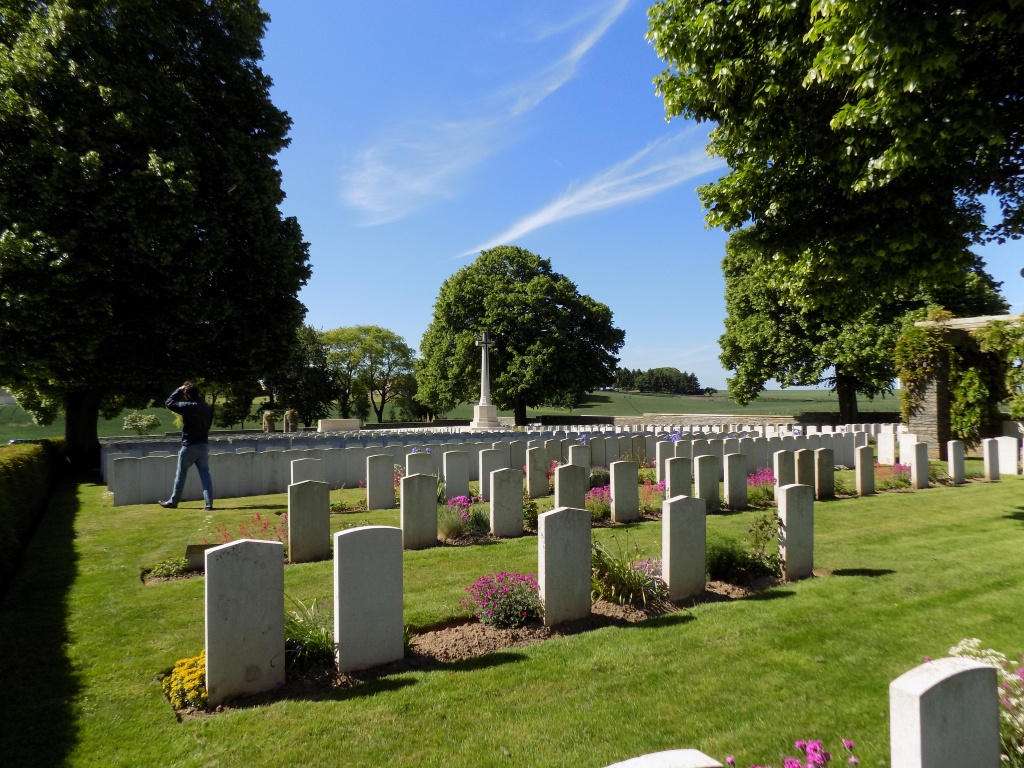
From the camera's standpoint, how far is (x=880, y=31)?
5.03 metres

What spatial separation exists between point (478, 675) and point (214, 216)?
15115 millimetres

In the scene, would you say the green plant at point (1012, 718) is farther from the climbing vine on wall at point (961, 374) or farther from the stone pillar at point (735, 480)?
the climbing vine on wall at point (961, 374)

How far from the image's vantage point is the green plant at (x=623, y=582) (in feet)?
17.9

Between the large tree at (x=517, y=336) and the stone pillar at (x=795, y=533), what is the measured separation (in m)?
27.2

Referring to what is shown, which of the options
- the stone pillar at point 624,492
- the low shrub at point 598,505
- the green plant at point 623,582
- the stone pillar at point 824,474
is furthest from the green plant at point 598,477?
the green plant at point 623,582

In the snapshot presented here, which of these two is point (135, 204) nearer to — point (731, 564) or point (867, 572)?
point (731, 564)

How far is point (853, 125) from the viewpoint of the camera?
617 cm

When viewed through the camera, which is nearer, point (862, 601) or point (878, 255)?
point (862, 601)

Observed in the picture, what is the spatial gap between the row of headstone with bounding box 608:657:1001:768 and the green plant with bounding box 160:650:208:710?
384 centimetres

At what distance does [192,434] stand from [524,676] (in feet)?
27.5

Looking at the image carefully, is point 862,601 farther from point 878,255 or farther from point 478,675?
point 878,255

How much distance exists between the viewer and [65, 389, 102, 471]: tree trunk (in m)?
17.4

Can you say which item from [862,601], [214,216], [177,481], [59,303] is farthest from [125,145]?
[862,601]

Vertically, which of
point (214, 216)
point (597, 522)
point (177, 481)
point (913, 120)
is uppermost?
point (214, 216)
